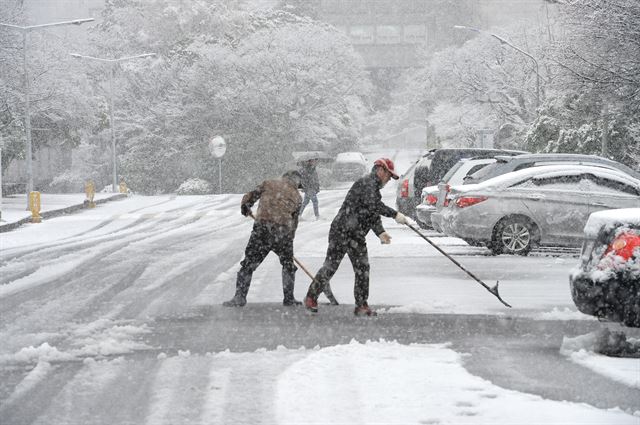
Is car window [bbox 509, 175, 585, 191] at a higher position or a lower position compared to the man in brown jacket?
higher

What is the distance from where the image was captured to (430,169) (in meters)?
20.5

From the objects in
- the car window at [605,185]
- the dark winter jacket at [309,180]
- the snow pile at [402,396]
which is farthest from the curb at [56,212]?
the snow pile at [402,396]

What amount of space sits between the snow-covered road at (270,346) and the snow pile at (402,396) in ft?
0.05

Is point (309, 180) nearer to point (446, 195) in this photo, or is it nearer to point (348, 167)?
point (446, 195)

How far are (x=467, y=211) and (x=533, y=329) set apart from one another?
263 inches

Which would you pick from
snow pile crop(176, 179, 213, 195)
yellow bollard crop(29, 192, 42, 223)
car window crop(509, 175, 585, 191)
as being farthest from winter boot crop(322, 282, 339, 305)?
snow pile crop(176, 179, 213, 195)

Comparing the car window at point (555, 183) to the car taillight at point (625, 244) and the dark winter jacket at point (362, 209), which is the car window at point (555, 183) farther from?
the car taillight at point (625, 244)

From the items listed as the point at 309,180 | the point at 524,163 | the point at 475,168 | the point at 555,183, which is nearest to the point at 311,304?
the point at 555,183

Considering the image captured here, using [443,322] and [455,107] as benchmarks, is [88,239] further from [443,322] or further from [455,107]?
[455,107]

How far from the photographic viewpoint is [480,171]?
17.3 m

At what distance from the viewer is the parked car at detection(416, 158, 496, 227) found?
1791cm

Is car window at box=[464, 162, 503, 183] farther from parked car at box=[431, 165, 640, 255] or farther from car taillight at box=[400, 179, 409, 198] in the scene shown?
car taillight at box=[400, 179, 409, 198]

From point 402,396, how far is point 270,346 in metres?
2.03

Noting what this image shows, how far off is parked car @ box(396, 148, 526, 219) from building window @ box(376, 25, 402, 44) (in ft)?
186
